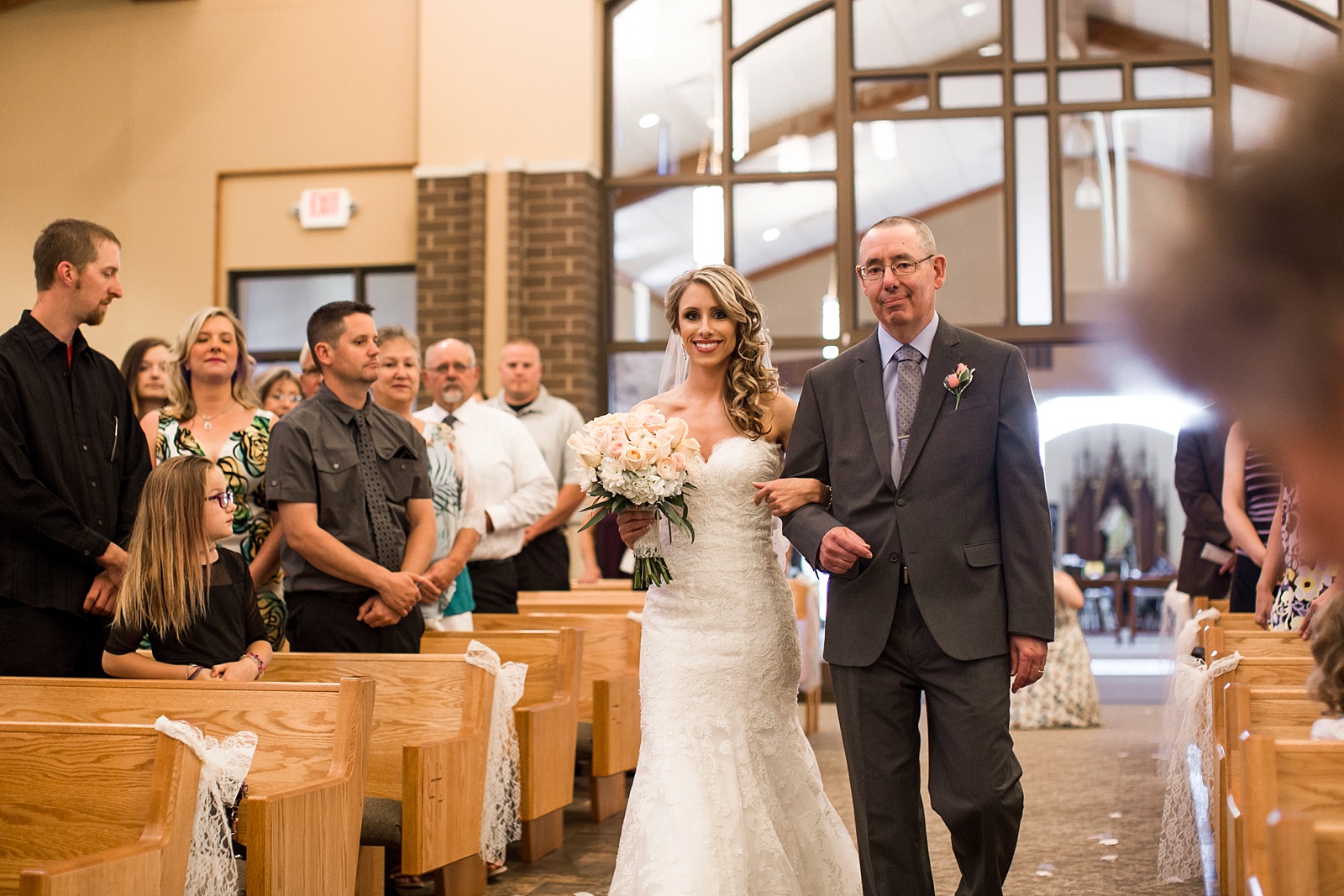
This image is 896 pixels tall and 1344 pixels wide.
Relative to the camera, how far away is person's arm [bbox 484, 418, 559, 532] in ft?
20.6

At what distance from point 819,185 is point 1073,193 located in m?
2.03

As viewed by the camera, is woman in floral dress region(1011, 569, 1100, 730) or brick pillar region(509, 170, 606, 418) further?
brick pillar region(509, 170, 606, 418)

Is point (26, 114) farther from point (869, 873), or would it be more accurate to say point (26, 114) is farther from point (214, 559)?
point (869, 873)

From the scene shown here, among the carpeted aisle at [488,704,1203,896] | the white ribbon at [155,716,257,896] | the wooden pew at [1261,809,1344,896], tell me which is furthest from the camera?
the carpeted aisle at [488,704,1203,896]

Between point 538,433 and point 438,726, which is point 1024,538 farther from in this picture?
point 538,433

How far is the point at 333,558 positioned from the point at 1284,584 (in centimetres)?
354

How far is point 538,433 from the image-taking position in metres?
7.52

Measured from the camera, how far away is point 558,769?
5.16 metres

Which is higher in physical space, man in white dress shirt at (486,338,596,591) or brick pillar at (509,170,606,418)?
brick pillar at (509,170,606,418)

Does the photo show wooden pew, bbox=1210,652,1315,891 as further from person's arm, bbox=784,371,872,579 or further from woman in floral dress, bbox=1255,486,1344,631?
person's arm, bbox=784,371,872,579

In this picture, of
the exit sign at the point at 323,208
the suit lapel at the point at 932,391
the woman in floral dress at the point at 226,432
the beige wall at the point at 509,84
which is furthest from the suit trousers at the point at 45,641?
the exit sign at the point at 323,208

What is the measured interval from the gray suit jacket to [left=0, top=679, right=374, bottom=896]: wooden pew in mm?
1349

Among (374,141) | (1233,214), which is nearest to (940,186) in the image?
(374,141)

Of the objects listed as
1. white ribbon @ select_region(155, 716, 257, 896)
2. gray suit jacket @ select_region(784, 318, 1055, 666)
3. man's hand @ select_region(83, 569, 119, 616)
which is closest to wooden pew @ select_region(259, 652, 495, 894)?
man's hand @ select_region(83, 569, 119, 616)
